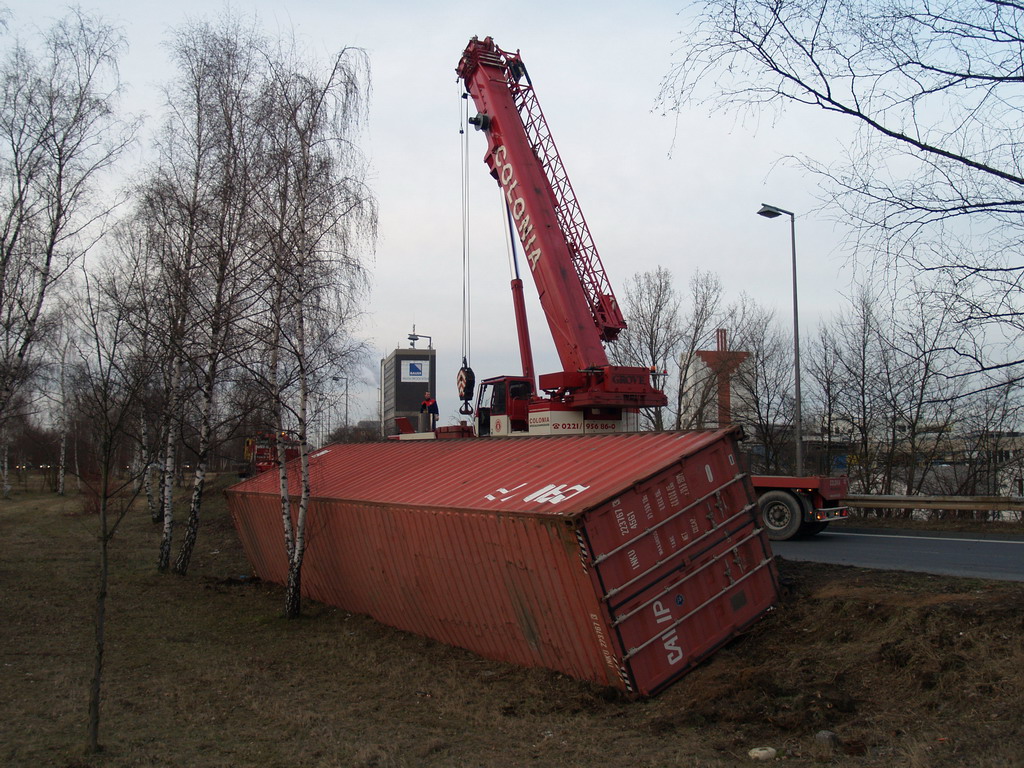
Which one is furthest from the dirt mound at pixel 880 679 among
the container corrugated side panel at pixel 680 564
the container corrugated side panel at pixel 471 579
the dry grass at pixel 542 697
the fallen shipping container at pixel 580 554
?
the container corrugated side panel at pixel 471 579

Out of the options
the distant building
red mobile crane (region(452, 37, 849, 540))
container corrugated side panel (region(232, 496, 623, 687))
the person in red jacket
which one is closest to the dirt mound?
container corrugated side panel (region(232, 496, 623, 687))

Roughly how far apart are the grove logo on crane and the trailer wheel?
259 inches

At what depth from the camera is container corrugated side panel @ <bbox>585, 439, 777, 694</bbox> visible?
7.12 metres

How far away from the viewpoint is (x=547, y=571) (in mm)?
7418

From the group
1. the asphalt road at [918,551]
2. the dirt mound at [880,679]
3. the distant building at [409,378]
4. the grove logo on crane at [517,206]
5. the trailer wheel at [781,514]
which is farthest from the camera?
the distant building at [409,378]

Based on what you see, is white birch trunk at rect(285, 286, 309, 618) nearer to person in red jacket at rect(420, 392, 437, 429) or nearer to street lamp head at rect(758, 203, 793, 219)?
person in red jacket at rect(420, 392, 437, 429)

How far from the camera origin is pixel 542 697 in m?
7.40

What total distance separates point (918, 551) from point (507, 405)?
7.55m

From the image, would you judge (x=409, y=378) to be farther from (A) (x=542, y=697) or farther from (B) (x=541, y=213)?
(A) (x=542, y=697)

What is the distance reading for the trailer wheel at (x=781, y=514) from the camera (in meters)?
14.3

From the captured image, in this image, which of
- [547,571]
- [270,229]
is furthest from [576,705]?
[270,229]

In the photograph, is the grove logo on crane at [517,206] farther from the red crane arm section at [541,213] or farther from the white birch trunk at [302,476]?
the white birch trunk at [302,476]

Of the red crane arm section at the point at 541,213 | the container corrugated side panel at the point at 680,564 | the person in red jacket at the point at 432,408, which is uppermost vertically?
the red crane arm section at the point at 541,213

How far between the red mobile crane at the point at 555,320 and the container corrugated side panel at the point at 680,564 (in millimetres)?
4262
